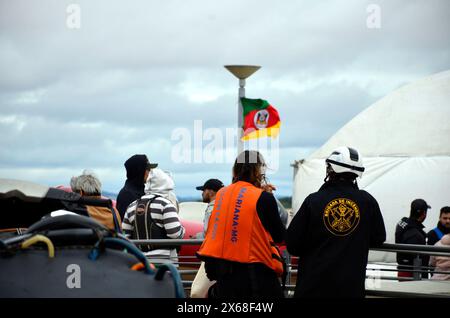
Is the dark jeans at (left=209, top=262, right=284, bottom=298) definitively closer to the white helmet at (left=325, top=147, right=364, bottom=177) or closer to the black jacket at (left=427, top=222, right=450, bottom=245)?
the white helmet at (left=325, top=147, right=364, bottom=177)

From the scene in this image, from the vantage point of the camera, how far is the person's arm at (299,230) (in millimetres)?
5816

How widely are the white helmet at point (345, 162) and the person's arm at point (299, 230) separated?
0.33 metres

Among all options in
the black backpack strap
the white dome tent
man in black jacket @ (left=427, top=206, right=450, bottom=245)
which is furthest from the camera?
the white dome tent

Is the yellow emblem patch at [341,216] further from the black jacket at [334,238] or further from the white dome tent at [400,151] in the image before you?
the white dome tent at [400,151]

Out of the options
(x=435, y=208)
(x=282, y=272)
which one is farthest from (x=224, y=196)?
(x=435, y=208)

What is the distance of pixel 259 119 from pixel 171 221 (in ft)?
52.3

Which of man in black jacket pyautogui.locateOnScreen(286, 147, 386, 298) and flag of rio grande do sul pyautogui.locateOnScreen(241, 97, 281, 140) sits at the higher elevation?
flag of rio grande do sul pyautogui.locateOnScreen(241, 97, 281, 140)

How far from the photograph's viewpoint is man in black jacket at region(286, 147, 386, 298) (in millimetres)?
5809

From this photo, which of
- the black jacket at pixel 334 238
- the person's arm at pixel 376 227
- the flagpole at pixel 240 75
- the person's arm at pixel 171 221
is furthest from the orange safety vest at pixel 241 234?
the flagpole at pixel 240 75

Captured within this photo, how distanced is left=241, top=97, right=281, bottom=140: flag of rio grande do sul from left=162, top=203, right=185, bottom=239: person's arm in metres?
14.6

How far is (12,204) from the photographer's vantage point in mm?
4629

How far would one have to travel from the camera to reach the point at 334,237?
582 cm

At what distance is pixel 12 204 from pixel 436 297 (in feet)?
11.9

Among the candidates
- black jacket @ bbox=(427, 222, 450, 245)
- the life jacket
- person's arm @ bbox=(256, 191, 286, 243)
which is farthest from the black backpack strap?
black jacket @ bbox=(427, 222, 450, 245)
